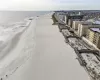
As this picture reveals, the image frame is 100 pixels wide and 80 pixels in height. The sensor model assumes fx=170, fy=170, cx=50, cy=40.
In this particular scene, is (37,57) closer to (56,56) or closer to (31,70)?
(56,56)

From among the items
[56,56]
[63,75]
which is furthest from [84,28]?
[63,75]

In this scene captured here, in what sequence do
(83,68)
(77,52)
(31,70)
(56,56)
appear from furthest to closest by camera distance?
(77,52), (56,56), (83,68), (31,70)

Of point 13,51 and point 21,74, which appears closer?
point 21,74

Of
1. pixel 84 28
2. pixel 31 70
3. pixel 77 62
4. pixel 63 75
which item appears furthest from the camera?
pixel 84 28

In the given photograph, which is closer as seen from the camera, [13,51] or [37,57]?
[37,57]

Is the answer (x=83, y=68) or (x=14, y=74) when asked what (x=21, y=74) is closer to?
(x=14, y=74)

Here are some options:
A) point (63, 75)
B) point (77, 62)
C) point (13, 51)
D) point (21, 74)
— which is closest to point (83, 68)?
point (77, 62)

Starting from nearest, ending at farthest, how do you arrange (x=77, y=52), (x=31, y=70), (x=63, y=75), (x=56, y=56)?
(x=63, y=75)
(x=31, y=70)
(x=56, y=56)
(x=77, y=52)

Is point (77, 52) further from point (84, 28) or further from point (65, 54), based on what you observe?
point (84, 28)

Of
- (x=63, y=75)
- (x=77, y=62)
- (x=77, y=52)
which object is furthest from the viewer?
(x=77, y=52)
